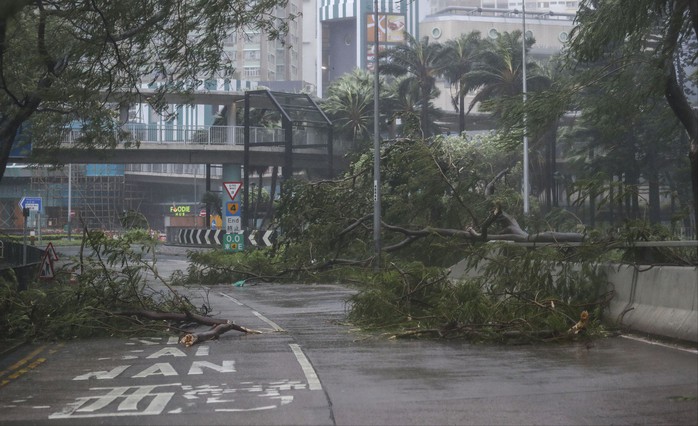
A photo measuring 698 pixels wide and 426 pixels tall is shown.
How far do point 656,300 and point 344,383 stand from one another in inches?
206

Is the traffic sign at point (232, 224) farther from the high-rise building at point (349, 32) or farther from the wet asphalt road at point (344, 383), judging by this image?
the high-rise building at point (349, 32)

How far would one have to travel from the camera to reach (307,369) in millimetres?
11711

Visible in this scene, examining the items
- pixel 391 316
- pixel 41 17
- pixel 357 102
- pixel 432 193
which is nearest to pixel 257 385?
pixel 391 316

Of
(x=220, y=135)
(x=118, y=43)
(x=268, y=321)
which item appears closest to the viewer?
(x=118, y=43)

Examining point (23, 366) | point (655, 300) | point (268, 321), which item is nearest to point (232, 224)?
point (268, 321)

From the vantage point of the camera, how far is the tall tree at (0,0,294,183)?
14.9 meters

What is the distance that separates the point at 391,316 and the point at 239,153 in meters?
45.7

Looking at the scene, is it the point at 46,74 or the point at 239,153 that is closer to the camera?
the point at 46,74

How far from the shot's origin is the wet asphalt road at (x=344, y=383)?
28.2 feet

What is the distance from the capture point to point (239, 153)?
60.7 metres

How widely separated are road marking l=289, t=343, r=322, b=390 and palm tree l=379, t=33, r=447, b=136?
210 ft

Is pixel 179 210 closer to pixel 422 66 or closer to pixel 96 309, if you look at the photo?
pixel 422 66

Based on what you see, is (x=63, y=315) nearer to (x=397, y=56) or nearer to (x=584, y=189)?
(x=584, y=189)

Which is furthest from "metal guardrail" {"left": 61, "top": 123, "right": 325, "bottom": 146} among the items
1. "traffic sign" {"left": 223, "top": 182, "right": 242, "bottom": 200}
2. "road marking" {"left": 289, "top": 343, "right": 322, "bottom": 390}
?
"road marking" {"left": 289, "top": 343, "right": 322, "bottom": 390}
